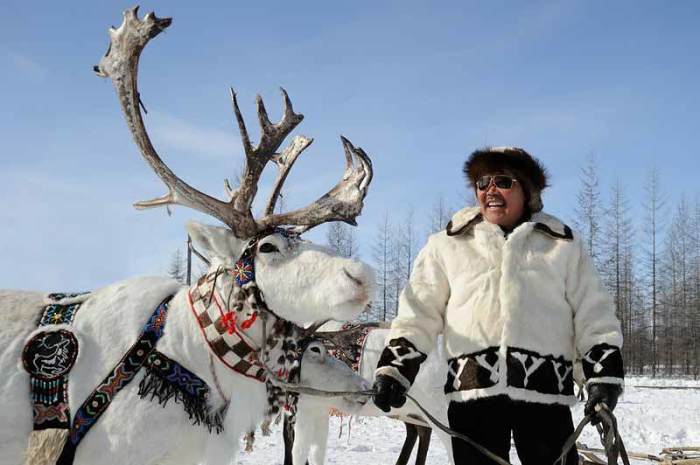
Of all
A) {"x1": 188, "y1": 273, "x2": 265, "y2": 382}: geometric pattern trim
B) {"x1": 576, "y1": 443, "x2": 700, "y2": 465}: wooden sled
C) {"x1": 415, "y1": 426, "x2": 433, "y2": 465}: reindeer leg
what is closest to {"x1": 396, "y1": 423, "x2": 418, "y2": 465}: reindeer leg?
{"x1": 415, "y1": 426, "x2": 433, "y2": 465}: reindeer leg

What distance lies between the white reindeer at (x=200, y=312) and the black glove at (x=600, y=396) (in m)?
1.04

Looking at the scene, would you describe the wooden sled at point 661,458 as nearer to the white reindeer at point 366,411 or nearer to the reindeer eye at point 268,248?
the white reindeer at point 366,411

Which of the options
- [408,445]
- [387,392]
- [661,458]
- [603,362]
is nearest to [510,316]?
[603,362]

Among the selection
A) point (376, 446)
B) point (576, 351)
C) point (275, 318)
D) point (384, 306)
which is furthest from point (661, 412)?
point (384, 306)

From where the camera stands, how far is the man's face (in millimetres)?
3037

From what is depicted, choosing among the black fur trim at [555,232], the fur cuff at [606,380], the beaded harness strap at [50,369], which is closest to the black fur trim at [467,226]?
the black fur trim at [555,232]

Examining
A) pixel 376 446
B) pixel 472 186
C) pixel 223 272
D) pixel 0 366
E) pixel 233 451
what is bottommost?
pixel 376 446

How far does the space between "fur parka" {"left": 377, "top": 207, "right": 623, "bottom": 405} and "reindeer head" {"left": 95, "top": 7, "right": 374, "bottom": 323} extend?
48 cm

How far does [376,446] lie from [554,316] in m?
6.03

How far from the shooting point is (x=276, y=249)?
9.62 ft

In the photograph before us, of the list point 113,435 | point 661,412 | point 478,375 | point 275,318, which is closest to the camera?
point 113,435

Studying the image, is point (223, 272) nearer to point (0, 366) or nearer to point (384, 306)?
point (0, 366)

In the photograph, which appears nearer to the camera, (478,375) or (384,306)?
(478,375)

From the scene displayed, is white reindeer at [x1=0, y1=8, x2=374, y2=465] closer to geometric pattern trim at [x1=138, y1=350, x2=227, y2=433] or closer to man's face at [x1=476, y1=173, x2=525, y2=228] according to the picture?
geometric pattern trim at [x1=138, y1=350, x2=227, y2=433]
